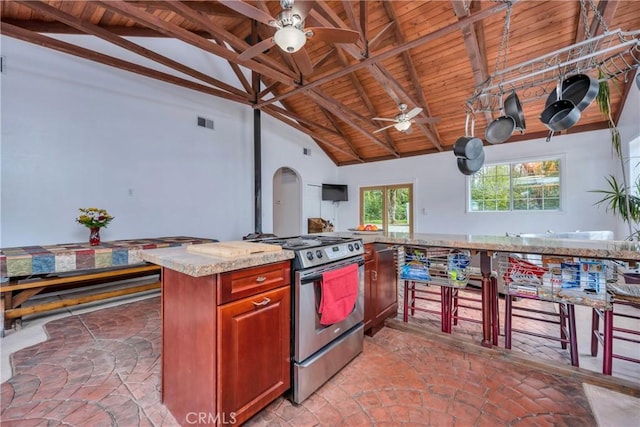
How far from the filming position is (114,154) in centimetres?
426

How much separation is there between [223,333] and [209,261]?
13.6 inches

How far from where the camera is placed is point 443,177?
22.3ft

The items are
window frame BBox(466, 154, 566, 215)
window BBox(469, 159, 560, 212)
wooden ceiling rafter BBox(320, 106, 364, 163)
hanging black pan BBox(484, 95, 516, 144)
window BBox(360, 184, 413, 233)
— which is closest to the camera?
hanging black pan BBox(484, 95, 516, 144)

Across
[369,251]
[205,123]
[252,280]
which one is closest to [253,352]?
[252,280]

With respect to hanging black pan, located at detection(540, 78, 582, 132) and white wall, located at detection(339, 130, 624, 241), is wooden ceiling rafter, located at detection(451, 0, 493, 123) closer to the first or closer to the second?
hanging black pan, located at detection(540, 78, 582, 132)

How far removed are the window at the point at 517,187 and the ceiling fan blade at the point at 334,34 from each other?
5325mm

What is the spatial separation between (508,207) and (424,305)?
400 cm

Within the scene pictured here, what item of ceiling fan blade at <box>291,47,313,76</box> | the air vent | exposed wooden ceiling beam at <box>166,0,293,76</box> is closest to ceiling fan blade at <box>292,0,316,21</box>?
ceiling fan blade at <box>291,47,313,76</box>

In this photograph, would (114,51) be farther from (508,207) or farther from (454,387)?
(508,207)

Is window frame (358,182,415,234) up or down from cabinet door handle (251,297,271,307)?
up

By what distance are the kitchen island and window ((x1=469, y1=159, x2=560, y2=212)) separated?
617 centimetres

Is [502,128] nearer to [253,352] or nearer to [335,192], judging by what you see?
[253,352]

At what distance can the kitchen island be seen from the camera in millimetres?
1280

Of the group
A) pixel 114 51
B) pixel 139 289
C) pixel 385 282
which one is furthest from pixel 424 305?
pixel 114 51
